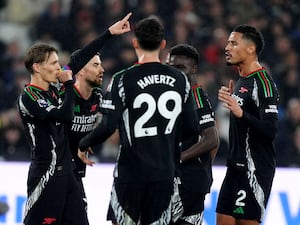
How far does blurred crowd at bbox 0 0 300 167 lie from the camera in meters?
14.1

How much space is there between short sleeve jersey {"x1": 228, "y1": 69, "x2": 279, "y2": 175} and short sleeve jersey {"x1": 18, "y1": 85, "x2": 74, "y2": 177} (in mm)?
1506

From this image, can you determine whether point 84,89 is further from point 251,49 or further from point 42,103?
point 251,49

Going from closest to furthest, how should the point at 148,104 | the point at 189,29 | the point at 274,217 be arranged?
the point at 148,104, the point at 274,217, the point at 189,29

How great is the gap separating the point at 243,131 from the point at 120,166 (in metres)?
1.53

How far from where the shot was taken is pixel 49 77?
812 centimetres

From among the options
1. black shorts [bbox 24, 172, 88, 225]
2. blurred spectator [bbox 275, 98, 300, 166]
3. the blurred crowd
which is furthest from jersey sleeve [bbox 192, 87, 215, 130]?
the blurred crowd

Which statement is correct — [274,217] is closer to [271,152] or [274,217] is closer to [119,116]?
[271,152]

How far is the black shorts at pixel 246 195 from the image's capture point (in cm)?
837

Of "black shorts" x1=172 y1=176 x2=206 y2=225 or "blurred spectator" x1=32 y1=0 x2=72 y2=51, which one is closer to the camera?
"black shorts" x1=172 y1=176 x2=206 y2=225

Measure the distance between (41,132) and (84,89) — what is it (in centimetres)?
93

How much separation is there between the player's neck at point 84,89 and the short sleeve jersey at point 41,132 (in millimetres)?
679

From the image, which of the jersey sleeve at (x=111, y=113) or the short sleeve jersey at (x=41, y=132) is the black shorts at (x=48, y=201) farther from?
the jersey sleeve at (x=111, y=113)

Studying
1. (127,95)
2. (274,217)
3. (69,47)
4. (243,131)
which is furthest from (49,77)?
(69,47)

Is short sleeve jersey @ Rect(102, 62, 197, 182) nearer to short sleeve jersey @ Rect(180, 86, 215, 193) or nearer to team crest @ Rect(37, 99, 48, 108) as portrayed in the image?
team crest @ Rect(37, 99, 48, 108)
